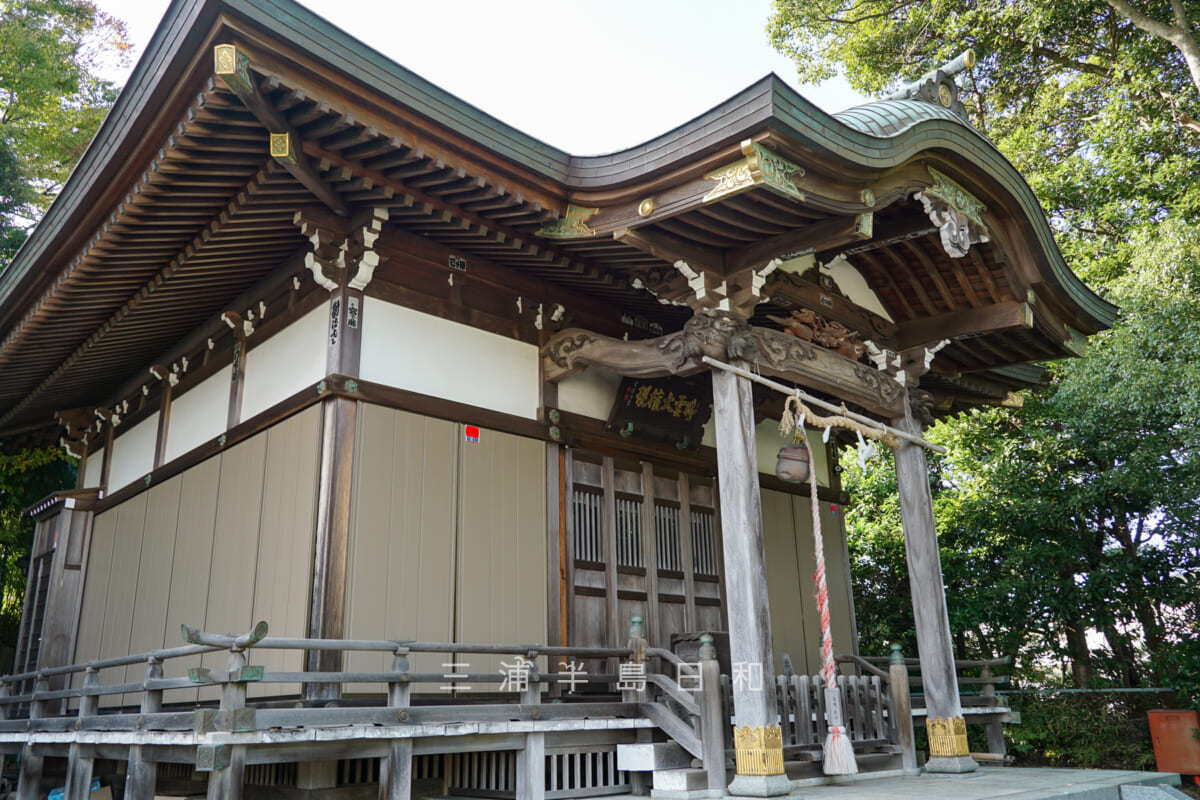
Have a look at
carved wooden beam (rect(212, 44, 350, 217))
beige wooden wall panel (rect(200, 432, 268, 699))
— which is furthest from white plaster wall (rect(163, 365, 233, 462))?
carved wooden beam (rect(212, 44, 350, 217))

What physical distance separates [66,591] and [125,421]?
2062 mm

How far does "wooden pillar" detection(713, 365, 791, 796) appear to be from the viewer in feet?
18.5

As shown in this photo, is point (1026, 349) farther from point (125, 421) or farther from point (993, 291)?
point (125, 421)

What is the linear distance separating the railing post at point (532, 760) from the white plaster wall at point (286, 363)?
273cm

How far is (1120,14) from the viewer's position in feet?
52.4

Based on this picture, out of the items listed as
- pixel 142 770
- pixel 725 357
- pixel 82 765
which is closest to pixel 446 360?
pixel 725 357

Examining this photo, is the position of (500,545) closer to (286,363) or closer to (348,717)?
(348,717)

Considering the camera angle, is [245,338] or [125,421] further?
[125,421]

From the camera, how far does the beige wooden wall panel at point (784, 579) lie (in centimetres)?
901

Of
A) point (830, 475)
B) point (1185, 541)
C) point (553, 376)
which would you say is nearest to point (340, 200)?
point (553, 376)

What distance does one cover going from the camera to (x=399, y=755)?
498cm

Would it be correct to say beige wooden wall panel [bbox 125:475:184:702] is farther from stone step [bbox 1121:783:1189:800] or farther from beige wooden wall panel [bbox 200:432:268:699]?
stone step [bbox 1121:783:1189:800]

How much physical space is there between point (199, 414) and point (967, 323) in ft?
24.3

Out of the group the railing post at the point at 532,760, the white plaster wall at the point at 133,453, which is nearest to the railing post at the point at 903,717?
the railing post at the point at 532,760
